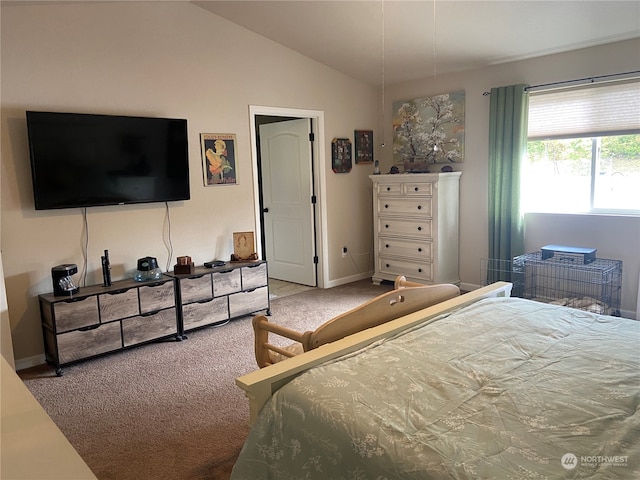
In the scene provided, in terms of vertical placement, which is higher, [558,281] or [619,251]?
[619,251]

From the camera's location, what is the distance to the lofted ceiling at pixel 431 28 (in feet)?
12.1

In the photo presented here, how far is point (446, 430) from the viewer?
131cm

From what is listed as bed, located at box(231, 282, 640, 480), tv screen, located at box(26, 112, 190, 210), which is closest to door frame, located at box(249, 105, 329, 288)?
tv screen, located at box(26, 112, 190, 210)

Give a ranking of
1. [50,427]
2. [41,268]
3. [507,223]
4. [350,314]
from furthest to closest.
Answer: [507,223]
[41,268]
[350,314]
[50,427]

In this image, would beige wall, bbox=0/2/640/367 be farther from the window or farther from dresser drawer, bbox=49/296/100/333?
dresser drawer, bbox=49/296/100/333

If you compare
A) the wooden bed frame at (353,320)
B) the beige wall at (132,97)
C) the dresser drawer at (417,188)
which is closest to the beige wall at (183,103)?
the beige wall at (132,97)

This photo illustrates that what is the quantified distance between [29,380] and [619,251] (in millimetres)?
4852

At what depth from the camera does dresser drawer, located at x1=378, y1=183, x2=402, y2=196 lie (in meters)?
5.33

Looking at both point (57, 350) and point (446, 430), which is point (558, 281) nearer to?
point (446, 430)

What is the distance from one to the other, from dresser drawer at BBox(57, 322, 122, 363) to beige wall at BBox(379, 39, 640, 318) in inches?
145

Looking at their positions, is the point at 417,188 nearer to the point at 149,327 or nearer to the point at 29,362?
the point at 149,327

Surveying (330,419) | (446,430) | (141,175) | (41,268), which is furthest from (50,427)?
(141,175)

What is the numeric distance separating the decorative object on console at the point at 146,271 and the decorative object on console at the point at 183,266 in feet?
0.67

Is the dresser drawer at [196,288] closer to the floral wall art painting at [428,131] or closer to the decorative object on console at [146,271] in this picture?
the decorative object on console at [146,271]
